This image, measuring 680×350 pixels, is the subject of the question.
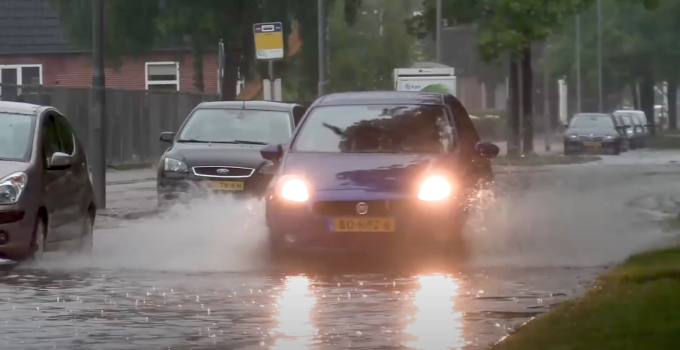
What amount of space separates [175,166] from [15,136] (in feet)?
17.6

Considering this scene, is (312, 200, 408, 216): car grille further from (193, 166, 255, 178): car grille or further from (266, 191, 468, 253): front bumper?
(193, 166, 255, 178): car grille

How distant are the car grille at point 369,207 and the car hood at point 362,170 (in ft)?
0.45

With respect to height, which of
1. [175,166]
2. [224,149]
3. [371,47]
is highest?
[371,47]

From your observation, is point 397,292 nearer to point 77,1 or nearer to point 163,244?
point 163,244

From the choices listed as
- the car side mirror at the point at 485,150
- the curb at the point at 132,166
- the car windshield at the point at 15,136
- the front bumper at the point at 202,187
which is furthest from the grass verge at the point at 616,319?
the curb at the point at 132,166

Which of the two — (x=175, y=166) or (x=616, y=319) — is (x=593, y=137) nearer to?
(x=175, y=166)

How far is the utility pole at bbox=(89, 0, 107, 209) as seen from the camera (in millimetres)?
20188

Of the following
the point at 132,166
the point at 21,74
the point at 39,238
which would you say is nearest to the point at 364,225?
the point at 39,238

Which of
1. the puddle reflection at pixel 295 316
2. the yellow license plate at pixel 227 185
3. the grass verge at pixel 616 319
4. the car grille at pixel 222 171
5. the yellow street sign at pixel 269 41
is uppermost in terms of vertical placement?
the yellow street sign at pixel 269 41

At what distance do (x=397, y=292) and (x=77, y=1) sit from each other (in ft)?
105

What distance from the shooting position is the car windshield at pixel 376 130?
14211 mm

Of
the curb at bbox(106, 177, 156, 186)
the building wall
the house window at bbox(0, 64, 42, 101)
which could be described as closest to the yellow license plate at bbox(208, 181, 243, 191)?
the curb at bbox(106, 177, 156, 186)

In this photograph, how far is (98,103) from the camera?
20719 mm

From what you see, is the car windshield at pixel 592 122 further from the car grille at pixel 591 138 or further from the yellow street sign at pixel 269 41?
the yellow street sign at pixel 269 41
